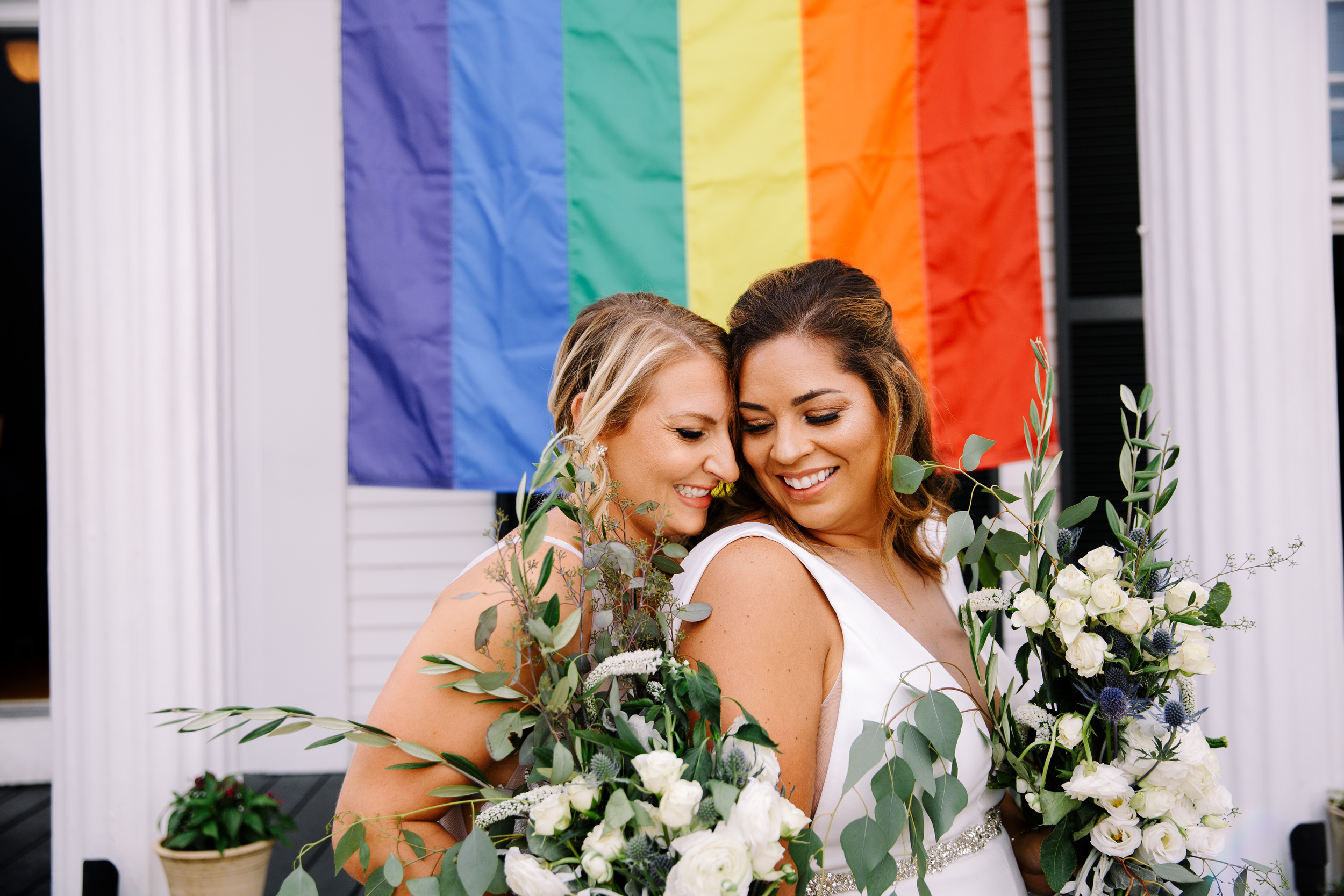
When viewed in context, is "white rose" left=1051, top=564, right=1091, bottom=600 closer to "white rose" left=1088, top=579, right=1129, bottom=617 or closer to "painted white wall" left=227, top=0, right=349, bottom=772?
"white rose" left=1088, top=579, right=1129, bottom=617

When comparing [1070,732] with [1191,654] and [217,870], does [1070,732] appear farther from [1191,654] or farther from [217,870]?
[217,870]

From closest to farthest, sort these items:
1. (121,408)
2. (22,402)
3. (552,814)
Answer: (552,814), (121,408), (22,402)

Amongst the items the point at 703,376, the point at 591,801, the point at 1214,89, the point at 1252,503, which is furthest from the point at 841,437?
the point at 1214,89

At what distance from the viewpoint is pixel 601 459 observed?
1.64 m

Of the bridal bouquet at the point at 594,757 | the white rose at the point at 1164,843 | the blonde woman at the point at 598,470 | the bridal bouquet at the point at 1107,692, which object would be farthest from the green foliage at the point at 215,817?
the white rose at the point at 1164,843

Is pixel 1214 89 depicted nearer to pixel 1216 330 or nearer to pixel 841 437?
pixel 1216 330

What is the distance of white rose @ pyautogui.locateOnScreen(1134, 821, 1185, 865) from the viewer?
128 cm

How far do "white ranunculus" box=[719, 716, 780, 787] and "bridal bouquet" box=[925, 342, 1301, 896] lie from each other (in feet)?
1.36

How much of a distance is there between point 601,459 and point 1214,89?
2.33m

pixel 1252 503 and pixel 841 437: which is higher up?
pixel 841 437

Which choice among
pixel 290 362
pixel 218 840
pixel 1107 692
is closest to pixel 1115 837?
pixel 1107 692

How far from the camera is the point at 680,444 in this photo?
5.27 ft

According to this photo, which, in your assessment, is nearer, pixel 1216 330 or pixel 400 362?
pixel 1216 330

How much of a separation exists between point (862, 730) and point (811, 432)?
50cm
